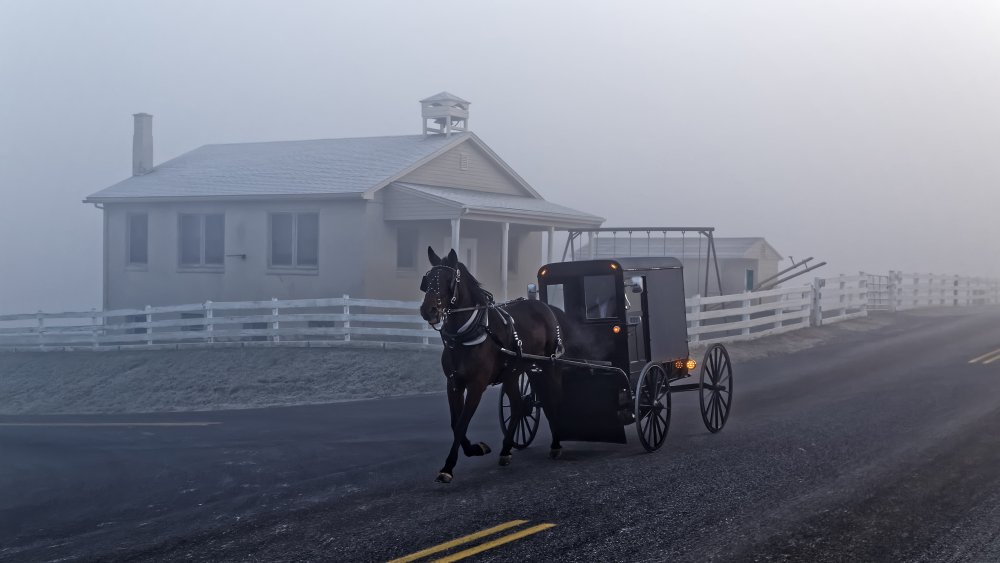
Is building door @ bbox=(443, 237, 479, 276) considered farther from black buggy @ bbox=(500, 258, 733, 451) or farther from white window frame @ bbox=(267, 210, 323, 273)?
black buggy @ bbox=(500, 258, 733, 451)

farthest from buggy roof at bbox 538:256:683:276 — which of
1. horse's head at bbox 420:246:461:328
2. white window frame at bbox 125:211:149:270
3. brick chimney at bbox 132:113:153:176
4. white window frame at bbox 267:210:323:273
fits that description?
brick chimney at bbox 132:113:153:176

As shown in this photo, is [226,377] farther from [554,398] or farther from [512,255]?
[554,398]

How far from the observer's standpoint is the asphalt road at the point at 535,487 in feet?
23.6

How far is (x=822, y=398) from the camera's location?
580 inches

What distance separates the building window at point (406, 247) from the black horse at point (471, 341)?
17.6m

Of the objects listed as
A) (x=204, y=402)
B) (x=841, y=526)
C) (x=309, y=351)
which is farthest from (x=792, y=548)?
(x=309, y=351)

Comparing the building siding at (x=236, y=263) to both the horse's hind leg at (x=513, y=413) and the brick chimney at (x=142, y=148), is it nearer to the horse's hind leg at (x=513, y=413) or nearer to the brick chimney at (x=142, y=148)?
the brick chimney at (x=142, y=148)

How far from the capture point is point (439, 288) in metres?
9.08

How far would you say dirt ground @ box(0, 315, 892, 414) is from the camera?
19.3 metres

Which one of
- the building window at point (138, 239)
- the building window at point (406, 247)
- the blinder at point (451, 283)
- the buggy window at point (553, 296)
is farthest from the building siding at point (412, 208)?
the blinder at point (451, 283)

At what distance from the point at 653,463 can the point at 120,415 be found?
12.1 m

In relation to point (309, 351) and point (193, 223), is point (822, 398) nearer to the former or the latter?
point (309, 351)

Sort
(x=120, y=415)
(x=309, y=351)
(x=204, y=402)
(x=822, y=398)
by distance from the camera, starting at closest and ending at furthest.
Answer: (x=822, y=398) → (x=120, y=415) → (x=204, y=402) → (x=309, y=351)

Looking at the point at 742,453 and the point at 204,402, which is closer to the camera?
the point at 742,453
